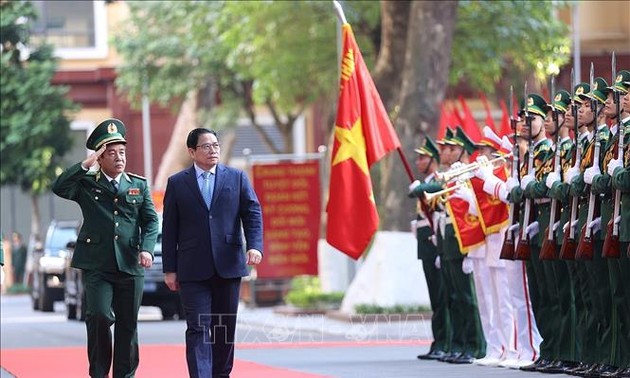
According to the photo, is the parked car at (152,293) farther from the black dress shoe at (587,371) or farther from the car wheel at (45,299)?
the black dress shoe at (587,371)

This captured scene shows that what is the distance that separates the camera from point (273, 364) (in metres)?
18.4

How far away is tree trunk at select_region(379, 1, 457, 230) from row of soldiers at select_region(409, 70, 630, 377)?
A: 26.9 feet

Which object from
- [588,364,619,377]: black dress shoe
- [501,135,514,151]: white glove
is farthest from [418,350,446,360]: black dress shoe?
[588,364,619,377]: black dress shoe

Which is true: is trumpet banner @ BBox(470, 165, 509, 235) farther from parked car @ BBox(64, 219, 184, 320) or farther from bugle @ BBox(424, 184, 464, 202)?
parked car @ BBox(64, 219, 184, 320)

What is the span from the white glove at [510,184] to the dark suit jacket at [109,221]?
3371 millimetres

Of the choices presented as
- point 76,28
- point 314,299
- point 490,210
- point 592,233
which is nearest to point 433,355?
point 490,210

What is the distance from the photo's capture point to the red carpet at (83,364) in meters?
17.1

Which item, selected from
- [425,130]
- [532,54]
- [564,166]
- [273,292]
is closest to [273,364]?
[564,166]

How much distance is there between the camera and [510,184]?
1582cm

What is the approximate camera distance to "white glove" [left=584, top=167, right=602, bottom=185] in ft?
45.4

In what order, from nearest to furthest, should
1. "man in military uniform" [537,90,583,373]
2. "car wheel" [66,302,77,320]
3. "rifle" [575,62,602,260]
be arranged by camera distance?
"rifle" [575,62,602,260], "man in military uniform" [537,90,583,373], "car wheel" [66,302,77,320]

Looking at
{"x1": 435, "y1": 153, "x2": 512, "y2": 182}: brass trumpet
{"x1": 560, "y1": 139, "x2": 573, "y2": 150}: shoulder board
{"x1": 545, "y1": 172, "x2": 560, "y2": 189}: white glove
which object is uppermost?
{"x1": 560, "y1": 139, "x2": 573, "y2": 150}: shoulder board

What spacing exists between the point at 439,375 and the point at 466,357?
171cm

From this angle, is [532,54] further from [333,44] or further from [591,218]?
[591,218]
